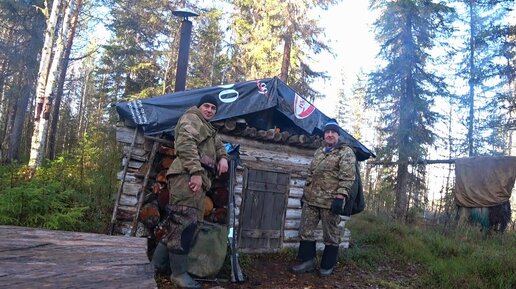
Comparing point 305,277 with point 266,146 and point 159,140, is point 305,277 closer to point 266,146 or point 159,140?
point 266,146

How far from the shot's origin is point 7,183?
279 inches

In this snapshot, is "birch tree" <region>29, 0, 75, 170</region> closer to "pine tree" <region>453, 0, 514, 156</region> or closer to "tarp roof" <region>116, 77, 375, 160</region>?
"tarp roof" <region>116, 77, 375, 160</region>

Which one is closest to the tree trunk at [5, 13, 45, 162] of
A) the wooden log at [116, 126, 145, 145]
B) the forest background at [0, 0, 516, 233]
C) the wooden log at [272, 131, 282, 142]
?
the forest background at [0, 0, 516, 233]

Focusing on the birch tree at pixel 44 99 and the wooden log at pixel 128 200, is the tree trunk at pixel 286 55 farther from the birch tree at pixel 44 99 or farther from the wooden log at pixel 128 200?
the wooden log at pixel 128 200

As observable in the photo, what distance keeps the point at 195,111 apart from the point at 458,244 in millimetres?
7026

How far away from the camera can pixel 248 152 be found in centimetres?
685

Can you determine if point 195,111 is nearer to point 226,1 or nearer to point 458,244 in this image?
point 458,244

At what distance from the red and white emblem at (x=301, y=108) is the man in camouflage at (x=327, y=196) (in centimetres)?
126

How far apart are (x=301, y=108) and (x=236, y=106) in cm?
144

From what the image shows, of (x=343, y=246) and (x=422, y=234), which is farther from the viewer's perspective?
(x=422, y=234)

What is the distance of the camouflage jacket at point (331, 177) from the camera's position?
18.4 feet

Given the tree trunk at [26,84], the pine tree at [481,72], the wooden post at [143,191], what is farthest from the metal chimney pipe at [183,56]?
the pine tree at [481,72]

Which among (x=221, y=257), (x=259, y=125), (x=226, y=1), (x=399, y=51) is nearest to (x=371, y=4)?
(x=399, y=51)

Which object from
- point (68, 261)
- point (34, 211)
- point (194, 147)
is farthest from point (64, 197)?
point (68, 261)
